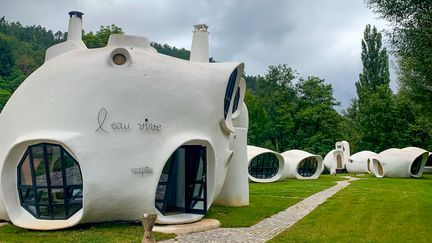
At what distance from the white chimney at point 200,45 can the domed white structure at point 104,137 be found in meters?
2.61

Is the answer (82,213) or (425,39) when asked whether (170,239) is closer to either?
(82,213)

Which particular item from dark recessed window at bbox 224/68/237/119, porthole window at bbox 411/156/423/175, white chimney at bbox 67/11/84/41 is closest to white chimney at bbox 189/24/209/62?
dark recessed window at bbox 224/68/237/119

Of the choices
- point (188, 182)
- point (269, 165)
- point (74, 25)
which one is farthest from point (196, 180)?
point (269, 165)

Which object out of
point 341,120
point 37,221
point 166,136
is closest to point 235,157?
point 166,136

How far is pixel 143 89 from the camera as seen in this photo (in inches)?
508

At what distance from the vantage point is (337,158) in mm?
52031

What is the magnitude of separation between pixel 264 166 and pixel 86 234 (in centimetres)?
2389

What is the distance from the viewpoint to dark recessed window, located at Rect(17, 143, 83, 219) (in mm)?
12148

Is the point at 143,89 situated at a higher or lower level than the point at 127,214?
higher

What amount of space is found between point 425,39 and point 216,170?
22.9 feet

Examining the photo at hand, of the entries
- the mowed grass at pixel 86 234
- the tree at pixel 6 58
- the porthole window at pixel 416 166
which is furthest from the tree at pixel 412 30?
the tree at pixel 6 58

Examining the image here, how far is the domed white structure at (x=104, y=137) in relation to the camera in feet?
39.4

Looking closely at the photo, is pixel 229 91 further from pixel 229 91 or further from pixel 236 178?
pixel 236 178

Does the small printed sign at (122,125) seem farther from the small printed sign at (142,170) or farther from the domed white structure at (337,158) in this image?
the domed white structure at (337,158)
